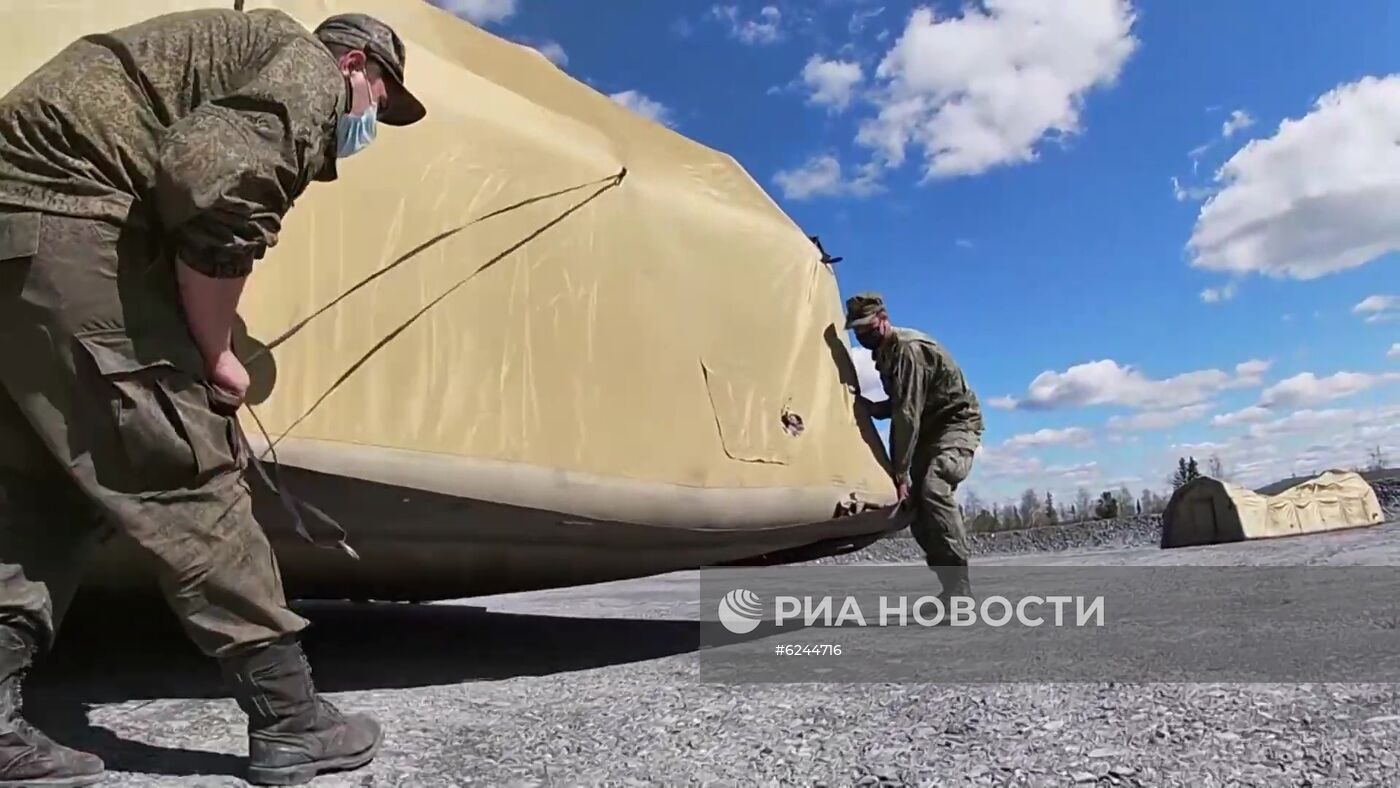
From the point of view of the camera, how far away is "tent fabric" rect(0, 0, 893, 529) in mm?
2428

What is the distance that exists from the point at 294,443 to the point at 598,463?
862 mm

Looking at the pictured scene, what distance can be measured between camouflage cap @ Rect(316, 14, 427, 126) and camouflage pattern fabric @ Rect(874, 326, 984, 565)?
287 centimetres

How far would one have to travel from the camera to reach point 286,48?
5.85 ft

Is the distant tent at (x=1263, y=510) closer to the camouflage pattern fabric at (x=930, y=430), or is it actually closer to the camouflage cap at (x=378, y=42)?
the camouflage pattern fabric at (x=930, y=430)

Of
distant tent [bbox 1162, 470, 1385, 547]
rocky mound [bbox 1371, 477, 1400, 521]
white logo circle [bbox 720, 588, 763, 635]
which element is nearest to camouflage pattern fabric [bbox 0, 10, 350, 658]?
white logo circle [bbox 720, 588, 763, 635]

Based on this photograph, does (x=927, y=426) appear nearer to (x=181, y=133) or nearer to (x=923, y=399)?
(x=923, y=399)

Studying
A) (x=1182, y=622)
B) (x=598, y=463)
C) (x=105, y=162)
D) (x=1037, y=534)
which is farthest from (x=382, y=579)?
(x=1037, y=534)

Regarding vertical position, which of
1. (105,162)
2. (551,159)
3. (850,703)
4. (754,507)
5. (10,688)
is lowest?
(850,703)

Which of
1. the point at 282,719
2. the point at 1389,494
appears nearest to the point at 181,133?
the point at 282,719

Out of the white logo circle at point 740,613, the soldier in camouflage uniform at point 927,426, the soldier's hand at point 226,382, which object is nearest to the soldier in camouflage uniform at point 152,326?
the soldier's hand at point 226,382

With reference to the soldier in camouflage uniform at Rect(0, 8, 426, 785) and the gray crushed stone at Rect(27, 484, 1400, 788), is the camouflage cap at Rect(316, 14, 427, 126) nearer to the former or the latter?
the soldier in camouflage uniform at Rect(0, 8, 426, 785)

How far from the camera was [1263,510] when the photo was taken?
1052 cm

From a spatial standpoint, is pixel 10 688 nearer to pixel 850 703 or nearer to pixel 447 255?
pixel 447 255

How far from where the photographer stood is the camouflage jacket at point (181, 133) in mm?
1612
